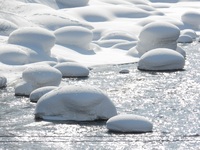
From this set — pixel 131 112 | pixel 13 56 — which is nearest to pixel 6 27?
pixel 13 56

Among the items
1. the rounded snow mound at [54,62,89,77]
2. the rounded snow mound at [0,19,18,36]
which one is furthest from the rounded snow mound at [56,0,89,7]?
the rounded snow mound at [54,62,89,77]

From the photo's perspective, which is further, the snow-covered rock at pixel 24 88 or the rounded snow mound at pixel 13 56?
the rounded snow mound at pixel 13 56

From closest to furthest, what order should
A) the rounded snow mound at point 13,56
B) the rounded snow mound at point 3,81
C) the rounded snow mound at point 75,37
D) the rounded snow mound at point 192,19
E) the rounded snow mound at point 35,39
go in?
the rounded snow mound at point 3,81, the rounded snow mound at point 13,56, the rounded snow mound at point 35,39, the rounded snow mound at point 75,37, the rounded snow mound at point 192,19

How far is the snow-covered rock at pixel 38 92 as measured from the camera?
52.0 ft

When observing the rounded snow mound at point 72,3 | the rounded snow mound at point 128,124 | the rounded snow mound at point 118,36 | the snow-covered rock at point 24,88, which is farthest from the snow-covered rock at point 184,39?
the rounded snow mound at point 128,124

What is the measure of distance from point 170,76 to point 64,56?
12.9ft

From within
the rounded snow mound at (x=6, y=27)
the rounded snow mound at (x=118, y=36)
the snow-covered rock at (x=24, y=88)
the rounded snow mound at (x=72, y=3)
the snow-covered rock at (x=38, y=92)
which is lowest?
the rounded snow mound at (x=72, y=3)

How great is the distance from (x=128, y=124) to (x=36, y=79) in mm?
3880

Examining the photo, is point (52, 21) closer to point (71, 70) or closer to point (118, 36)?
point (118, 36)

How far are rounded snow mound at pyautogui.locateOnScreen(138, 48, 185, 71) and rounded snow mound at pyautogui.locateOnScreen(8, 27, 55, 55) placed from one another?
2.78 metres

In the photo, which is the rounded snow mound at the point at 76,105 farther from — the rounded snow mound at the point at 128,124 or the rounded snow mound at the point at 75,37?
the rounded snow mound at the point at 75,37

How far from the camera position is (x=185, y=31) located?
2870 centimetres

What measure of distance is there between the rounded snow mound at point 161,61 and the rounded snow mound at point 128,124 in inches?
271

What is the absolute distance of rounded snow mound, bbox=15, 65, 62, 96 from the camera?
1674 cm
